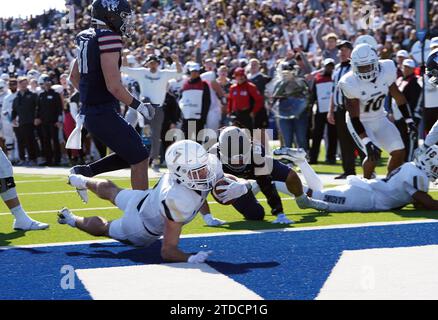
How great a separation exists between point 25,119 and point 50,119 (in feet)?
2.25

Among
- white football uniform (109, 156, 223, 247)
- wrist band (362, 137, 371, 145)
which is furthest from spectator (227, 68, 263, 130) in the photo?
white football uniform (109, 156, 223, 247)

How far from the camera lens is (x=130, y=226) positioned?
5668 millimetres

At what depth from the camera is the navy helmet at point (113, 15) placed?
6500 mm

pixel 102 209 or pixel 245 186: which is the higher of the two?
pixel 245 186

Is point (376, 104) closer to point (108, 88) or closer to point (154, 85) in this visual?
point (108, 88)

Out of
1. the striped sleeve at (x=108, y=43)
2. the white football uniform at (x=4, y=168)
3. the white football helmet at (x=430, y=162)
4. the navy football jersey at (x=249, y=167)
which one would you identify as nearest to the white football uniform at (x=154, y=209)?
the striped sleeve at (x=108, y=43)

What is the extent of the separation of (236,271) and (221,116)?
9862mm

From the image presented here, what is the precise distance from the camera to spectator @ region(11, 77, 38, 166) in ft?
52.1

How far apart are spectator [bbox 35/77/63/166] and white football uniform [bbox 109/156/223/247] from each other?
9923 mm

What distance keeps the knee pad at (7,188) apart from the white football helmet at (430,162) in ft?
11.4

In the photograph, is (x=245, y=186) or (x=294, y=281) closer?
(x=294, y=281)
